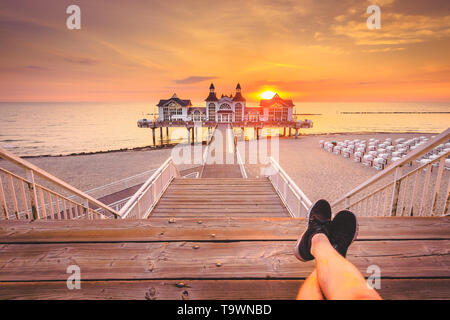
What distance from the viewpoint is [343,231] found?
2.07 metres

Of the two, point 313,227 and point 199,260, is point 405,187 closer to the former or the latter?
point 313,227

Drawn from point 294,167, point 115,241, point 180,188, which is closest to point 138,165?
point 294,167

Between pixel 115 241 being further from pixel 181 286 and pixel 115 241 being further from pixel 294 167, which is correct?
pixel 294 167

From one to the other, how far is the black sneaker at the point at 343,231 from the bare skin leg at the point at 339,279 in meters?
0.30

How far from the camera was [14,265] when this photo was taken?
6.25 feet

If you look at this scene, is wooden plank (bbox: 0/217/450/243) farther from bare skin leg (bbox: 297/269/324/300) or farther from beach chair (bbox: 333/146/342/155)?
beach chair (bbox: 333/146/342/155)

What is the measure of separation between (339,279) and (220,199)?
531 cm

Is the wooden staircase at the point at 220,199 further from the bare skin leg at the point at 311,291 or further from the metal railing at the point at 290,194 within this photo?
the bare skin leg at the point at 311,291

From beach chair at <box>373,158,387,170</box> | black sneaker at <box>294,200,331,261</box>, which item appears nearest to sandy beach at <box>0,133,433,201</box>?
beach chair at <box>373,158,387,170</box>

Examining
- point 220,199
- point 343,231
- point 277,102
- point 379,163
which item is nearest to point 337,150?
point 379,163

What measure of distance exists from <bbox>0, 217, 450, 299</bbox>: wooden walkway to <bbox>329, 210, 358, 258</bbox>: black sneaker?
0.23m

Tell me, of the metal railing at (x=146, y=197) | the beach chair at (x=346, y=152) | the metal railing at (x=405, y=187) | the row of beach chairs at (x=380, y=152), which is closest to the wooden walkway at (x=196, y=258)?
the metal railing at (x=405, y=187)

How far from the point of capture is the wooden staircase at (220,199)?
227 inches
